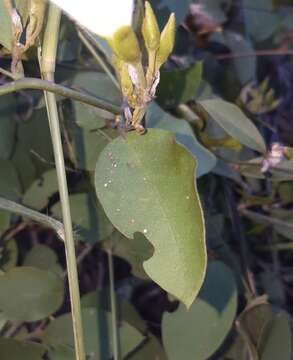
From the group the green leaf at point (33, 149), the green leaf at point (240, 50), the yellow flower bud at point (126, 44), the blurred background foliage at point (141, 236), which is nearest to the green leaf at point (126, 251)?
the blurred background foliage at point (141, 236)

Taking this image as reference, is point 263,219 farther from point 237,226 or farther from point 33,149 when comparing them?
point 33,149

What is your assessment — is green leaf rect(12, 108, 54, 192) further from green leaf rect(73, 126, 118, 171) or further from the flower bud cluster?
the flower bud cluster

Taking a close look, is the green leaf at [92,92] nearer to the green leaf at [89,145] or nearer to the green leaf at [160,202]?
the green leaf at [89,145]

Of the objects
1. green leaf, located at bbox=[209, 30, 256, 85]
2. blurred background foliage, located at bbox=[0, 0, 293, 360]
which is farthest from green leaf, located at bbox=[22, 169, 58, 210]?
green leaf, located at bbox=[209, 30, 256, 85]

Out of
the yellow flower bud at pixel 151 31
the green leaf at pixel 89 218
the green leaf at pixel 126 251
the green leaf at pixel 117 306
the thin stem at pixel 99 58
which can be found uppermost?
the yellow flower bud at pixel 151 31

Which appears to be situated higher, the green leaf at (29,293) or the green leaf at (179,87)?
the green leaf at (179,87)

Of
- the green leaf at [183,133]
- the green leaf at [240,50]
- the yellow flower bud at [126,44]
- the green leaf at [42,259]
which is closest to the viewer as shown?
the yellow flower bud at [126,44]

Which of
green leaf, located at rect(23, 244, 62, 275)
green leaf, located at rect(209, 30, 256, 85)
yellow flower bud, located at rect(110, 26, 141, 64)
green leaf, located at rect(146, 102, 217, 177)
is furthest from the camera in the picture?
green leaf, located at rect(209, 30, 256, 85)

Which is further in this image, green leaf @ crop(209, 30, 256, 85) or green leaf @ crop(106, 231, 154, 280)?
green leaf @ crop(209, 30, 256, 85)

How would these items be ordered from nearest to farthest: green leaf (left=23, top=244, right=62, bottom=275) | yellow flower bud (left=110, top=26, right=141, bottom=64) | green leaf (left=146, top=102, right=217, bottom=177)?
yellow flower bud (left=110, top=26, right=141, bottom=64) < green leaf (left=146, top=102, right=217, bottom=177) < green leaf (left=23, top=244, right=62, bottom=275)
